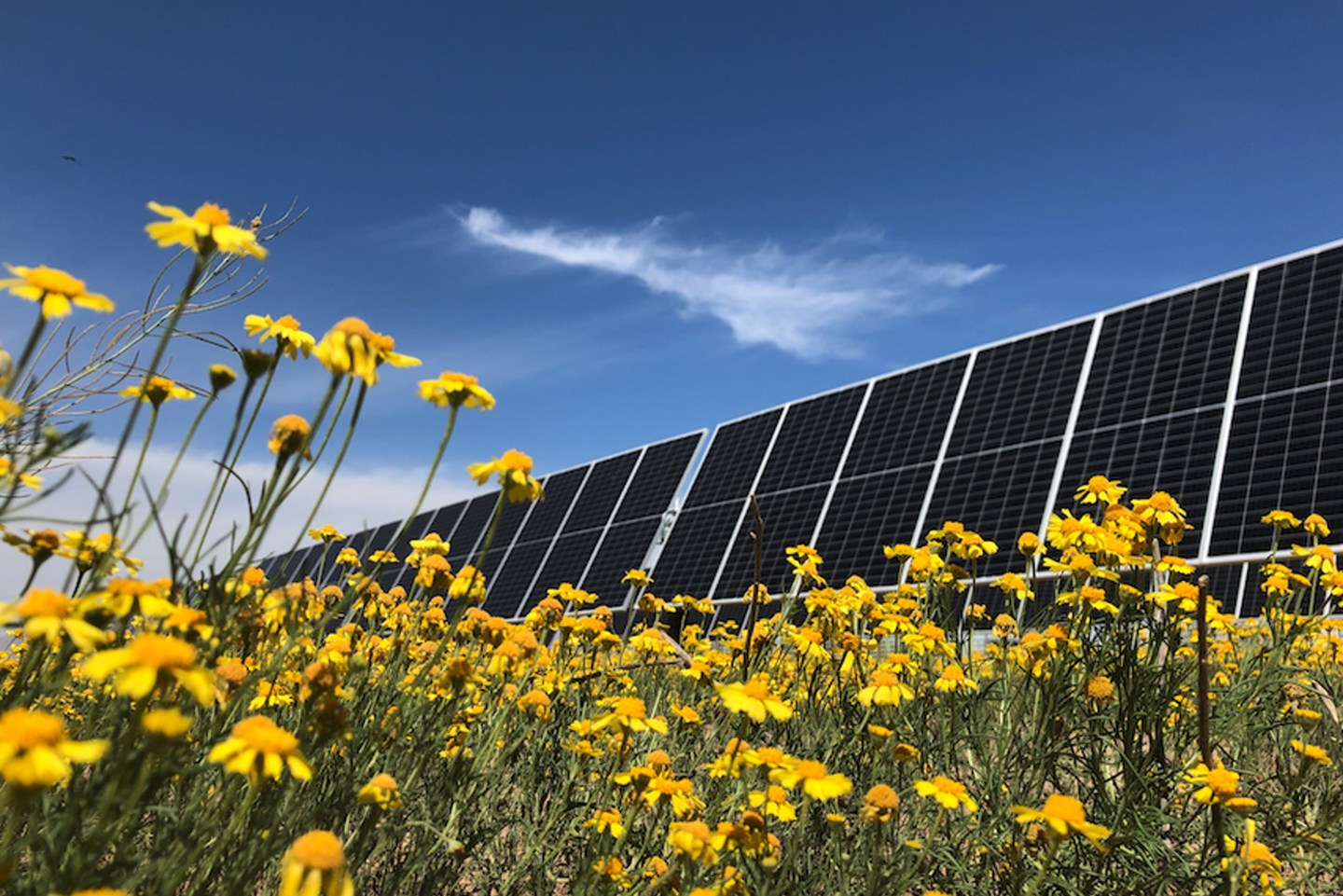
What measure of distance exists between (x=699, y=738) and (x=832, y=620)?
977 millimetres

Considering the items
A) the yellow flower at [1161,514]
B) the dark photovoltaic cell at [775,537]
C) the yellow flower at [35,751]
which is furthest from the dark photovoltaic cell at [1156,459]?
the yellow flower at [35,751]

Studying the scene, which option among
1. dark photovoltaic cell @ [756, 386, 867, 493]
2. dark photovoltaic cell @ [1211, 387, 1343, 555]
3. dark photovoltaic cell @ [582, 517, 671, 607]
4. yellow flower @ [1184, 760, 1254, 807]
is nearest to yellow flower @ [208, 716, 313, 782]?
yellow flower @ [1184, 760, 1254, 807]

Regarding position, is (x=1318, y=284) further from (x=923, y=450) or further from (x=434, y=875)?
(x=434, y=875)

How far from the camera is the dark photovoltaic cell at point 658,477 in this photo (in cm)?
1620

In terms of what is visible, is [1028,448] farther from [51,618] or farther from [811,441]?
[51,618]

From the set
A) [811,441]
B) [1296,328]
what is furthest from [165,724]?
[811,441]

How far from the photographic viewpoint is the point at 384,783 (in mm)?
1959

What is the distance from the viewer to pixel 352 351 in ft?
5.93

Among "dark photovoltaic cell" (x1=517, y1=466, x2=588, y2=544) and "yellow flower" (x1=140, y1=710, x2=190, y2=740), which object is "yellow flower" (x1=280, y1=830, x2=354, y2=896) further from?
"dark photovoltaic cell" (x1=517, y1=466, x2=588, y2=544)

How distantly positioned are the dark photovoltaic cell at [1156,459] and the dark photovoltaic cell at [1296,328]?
0.68 meters

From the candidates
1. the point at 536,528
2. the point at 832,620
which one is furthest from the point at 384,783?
the point at 536,528

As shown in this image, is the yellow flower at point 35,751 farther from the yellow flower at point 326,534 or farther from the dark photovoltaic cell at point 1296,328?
the dark photovoltaic cell at point 1296,328

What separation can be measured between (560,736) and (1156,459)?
7833 mm

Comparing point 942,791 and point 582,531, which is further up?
point 582,531
